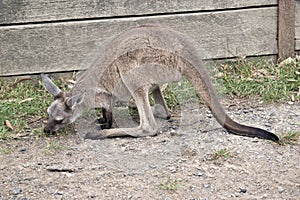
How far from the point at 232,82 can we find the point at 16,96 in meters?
1.93

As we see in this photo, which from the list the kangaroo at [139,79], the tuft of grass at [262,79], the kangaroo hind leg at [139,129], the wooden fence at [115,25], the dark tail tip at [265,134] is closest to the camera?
the dark tail tip at [265,134]

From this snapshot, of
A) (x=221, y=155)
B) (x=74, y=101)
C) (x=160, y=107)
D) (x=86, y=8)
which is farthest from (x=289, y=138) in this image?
(x=86, y=8)

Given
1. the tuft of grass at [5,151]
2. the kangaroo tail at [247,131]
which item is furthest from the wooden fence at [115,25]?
the kangaroo tail at [247,131]

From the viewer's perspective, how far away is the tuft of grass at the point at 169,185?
3.47 meters

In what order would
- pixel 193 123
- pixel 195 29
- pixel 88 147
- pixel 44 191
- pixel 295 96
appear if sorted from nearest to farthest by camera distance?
1. pixel 44 191
2. pixel 88 147
3. pixel 193 123
4. pixel 295 96
5. pixel 195 29

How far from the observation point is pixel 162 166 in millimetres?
3807

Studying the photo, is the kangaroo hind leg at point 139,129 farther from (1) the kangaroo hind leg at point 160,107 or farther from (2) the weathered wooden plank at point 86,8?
(2) the weathered wooden plank at point 86,8

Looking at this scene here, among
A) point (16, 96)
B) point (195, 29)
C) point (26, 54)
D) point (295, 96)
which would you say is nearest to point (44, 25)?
point (26, 54)

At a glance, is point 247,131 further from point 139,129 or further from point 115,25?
point 115,25

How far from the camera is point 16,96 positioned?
5043 millimetres

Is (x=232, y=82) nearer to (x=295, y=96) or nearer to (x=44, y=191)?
(x=295, y=96)

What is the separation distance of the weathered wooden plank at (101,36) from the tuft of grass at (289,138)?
1.51m

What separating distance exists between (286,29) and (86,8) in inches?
74.9

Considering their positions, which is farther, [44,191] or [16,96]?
[16,96]
